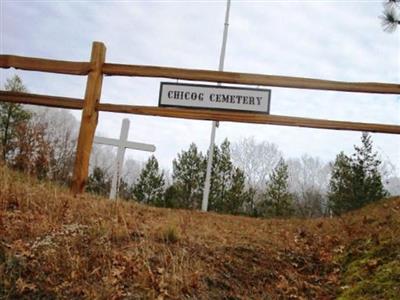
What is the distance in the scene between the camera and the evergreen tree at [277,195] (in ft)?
92.8

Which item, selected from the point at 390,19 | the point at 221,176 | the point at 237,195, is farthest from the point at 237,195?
the point at 390,19

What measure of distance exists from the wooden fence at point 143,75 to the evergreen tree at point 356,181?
2044 centimetres

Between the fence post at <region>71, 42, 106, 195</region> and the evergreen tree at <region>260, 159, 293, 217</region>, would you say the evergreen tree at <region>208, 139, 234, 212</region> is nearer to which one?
the evergreen tree at <region>260, 159, 293, 217</region>

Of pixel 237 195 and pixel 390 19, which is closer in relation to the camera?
pixel 390 19

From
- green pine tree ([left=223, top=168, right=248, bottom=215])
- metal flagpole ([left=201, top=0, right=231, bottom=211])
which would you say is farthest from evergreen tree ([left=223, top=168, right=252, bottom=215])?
metal flagpole ([left=201, top=0, right=231, bottom=211])

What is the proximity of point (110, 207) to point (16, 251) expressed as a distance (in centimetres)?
150

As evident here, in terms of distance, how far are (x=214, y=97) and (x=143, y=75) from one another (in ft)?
3.30

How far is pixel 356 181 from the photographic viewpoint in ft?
86.7

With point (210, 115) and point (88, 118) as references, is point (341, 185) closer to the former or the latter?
point (210, 115)

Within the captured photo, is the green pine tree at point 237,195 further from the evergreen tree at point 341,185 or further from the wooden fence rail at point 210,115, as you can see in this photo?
the wooden fence rail at point 210,115

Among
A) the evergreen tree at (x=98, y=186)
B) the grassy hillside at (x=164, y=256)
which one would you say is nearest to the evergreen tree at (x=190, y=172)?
the evergreen tree at (x=98, y=186)

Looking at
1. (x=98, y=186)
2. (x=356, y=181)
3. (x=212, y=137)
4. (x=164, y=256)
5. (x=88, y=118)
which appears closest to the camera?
(x=164, y=256)

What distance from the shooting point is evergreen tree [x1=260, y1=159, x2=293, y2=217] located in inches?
1113

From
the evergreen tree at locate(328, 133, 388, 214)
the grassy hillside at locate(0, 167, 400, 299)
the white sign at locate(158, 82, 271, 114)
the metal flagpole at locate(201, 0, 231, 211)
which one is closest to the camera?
the grassy hillside at locate(0, 167, 400, 299)
